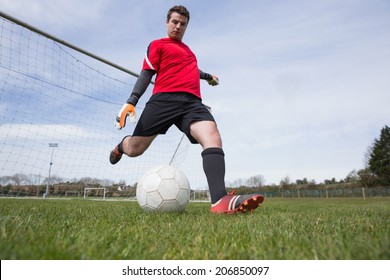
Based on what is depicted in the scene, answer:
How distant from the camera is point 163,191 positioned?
3.23 metres

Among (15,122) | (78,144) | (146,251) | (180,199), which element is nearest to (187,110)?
(180,199)

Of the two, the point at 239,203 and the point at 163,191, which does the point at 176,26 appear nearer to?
the point at 163,191

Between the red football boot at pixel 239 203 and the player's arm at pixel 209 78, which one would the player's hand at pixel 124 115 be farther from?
the player's arm at pixel 209 78

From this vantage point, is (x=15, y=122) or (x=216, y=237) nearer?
(x=216, y=237)

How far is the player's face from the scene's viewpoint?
365 cm

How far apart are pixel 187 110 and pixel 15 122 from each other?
400 centimetres

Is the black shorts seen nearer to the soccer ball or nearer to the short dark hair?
the soccer ball

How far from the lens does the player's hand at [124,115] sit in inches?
126

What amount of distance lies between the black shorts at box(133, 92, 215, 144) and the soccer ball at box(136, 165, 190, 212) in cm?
52

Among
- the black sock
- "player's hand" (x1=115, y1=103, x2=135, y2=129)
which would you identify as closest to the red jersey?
"player's hand" (x1=115, y1=103, x2=135, y2=129)

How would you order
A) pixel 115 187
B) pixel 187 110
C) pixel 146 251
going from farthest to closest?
pixel 115 187, pixel 187 110, pixel 146 251

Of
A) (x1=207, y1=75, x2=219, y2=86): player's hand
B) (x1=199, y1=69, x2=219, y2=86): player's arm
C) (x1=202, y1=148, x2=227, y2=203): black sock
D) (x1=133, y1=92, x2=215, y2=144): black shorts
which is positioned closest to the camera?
(x1=202, y1=148, x2=227, y2=203): black sock

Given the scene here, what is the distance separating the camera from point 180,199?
329cm
